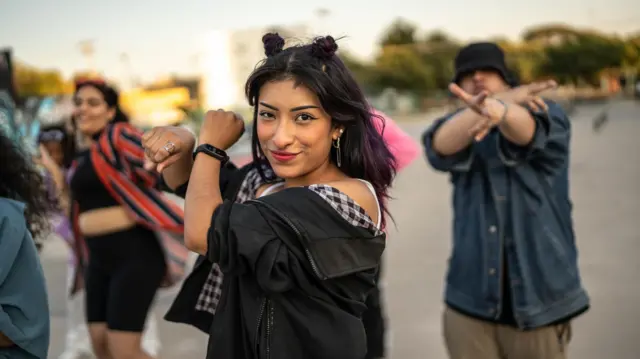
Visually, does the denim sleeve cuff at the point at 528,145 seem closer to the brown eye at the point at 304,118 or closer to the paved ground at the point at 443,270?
the brown eye at the point at 304,118

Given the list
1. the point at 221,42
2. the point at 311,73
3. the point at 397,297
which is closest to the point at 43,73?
the point at 221,42

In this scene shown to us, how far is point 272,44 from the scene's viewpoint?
64.2 inches

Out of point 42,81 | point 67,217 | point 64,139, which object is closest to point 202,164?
point 67,217

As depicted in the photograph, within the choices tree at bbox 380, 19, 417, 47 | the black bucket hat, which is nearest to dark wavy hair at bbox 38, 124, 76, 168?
the black bucket hat

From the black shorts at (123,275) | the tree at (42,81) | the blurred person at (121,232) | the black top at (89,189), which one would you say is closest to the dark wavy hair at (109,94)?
the blurred person at (121,232)

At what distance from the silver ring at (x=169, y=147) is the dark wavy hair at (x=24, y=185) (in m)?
0.82

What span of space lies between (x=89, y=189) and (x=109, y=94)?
1.96 ft

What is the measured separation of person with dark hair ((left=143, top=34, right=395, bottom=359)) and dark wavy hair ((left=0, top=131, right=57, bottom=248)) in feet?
2.58

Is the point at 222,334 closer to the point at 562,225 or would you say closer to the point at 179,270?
the point at 562,225

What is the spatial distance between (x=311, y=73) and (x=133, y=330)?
2.04 meters

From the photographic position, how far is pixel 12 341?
1.85 metres

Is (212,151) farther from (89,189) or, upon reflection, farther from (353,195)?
(89,189)

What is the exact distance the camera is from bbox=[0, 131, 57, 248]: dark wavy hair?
2180 millimetres

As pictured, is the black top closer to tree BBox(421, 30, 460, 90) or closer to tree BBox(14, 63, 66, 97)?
tree BBox(14, 63, 66, 97)
